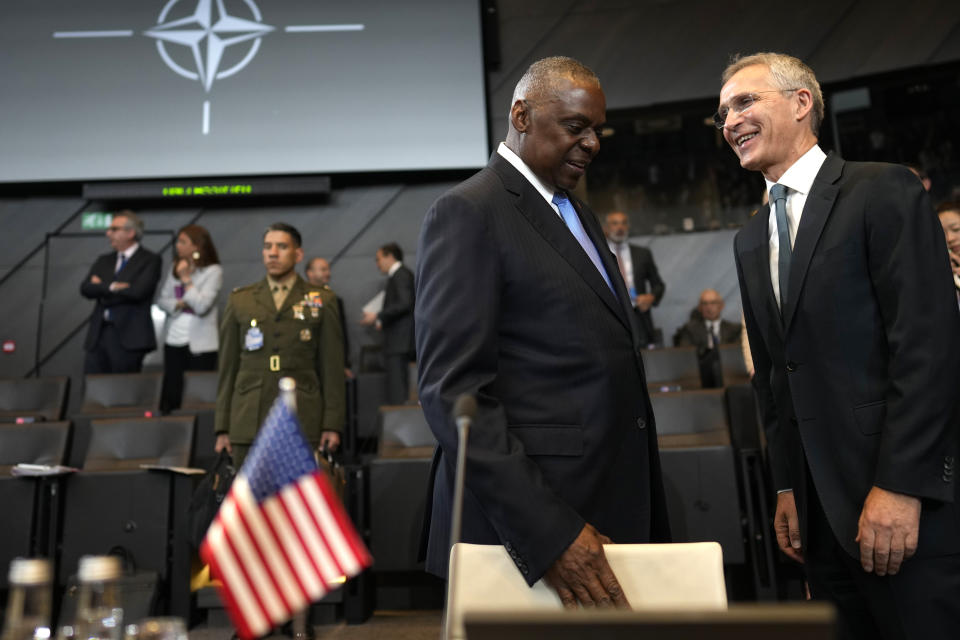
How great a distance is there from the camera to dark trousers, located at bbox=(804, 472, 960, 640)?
1523mm

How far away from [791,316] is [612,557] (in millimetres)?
672

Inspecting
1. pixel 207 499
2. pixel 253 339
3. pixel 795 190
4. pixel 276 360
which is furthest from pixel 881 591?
pixel 253 339

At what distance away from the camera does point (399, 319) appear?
652 centimetres

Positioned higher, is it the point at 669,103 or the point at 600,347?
the point at 669,103

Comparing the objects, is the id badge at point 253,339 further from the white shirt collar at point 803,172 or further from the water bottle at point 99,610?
the water bottle at point 99,610

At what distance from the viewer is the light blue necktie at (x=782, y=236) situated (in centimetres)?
178

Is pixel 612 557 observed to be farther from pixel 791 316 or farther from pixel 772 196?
pixel 772 196

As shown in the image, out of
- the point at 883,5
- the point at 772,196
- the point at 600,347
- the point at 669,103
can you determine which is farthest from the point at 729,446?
the point at 883,5

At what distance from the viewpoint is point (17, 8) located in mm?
8289

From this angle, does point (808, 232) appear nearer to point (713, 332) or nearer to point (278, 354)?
point (278, 354)

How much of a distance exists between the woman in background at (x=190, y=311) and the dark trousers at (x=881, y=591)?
470 centimetres

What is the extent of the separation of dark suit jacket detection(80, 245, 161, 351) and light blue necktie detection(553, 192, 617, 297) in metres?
4.62

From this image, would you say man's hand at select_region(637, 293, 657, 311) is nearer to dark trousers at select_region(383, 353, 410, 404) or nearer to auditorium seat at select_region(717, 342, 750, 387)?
auditorium seat at select_region(717, 342, 750, 387)

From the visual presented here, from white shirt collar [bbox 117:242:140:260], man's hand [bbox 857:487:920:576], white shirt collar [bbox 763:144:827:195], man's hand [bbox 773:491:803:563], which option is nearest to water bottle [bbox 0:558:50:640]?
man's hand [bbox 857:487:920:576]
